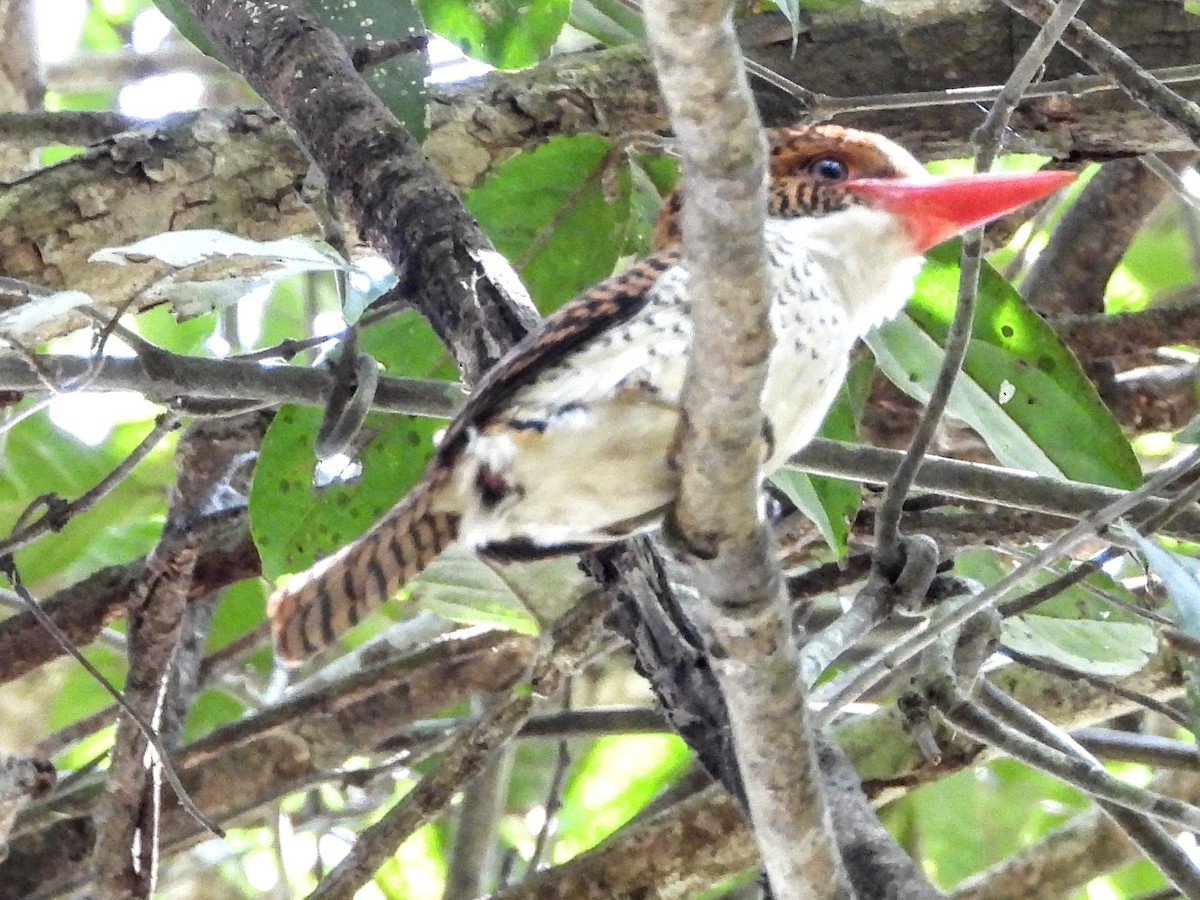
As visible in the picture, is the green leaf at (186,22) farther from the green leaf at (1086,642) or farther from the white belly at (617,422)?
the green leaf at (1086,642)

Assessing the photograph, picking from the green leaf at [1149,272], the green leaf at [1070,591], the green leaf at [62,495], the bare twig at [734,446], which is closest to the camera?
the bare twig at [734,446]

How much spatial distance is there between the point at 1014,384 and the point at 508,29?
799 millimetres

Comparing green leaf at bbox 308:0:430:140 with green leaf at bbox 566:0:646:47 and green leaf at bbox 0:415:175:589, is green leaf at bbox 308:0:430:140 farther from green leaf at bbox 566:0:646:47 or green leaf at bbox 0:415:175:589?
green leaf at bbox 0:415:175:589

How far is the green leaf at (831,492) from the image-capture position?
1799 millimetres

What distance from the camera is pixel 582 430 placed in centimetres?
137

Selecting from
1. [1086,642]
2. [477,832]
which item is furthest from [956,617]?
[477,832]

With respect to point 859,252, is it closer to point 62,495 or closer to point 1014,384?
point 1014,384

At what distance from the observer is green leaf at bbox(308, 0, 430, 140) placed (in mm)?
1902

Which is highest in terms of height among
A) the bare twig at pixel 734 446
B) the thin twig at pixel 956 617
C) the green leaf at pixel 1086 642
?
the green leaf at pixel 1086 642

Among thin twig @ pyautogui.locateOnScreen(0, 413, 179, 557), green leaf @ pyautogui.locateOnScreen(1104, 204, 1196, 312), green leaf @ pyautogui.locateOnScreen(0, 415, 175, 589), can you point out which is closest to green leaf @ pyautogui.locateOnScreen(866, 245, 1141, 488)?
thin twig @ pyautogui.locateOnScreen(0, 413, 179, 557)

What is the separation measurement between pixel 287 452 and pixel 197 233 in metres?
0.72

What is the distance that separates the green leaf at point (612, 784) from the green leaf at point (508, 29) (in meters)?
1.23

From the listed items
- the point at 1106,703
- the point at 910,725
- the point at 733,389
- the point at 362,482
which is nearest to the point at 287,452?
the point at 362,482

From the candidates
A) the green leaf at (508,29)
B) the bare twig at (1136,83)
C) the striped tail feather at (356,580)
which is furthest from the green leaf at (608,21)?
the striped tail feather at (356,580)
